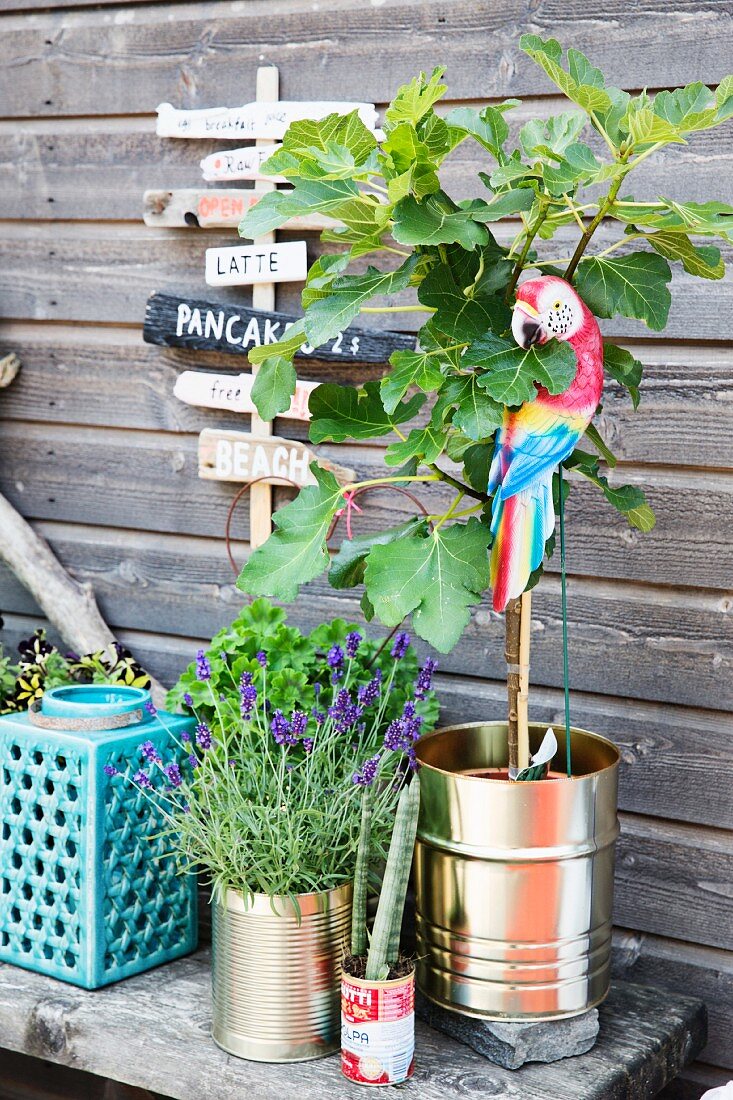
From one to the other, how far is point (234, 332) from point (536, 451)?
85cm

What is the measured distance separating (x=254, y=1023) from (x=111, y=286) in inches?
53.1

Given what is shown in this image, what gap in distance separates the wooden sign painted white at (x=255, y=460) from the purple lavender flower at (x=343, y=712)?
454 mm

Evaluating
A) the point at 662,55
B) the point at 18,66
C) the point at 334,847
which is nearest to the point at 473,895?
the point at 334,847

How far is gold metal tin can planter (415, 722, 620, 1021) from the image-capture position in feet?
4.63

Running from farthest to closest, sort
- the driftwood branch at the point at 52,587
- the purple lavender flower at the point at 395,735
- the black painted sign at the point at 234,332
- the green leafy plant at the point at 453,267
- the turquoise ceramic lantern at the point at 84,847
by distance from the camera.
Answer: the driftwood branch at the point at 52,587
the black painted sign at the point at 234,332
the turquoise ceramic lantern at the point at 84,847
the purple lavender flower at the point at 395,735
the green leafy plant at the point at 453,267

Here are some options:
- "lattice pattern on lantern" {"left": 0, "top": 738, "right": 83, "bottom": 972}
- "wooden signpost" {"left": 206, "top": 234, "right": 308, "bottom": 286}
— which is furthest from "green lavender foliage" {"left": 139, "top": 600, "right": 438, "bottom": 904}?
"wooden signpost" {"left": 206, "top": 234, "right": 308, "bottom": 286}

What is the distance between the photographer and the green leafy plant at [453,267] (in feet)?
4.04

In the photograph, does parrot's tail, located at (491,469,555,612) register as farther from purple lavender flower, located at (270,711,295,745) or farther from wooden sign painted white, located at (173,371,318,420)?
wooden sign painted white, located at (173,371,318,420)

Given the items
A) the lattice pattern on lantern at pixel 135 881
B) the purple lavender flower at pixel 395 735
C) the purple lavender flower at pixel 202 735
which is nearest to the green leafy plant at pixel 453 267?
the purple lavender flower at pixel 395 735

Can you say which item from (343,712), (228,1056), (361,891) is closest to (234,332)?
(343,712)

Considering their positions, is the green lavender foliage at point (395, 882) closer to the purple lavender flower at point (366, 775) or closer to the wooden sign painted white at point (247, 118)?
the purple lavender flower at point (366, 775)

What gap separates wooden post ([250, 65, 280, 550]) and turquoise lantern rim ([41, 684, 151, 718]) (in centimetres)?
35

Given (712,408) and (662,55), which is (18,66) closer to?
(662,55)

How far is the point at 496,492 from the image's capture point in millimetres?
1360
